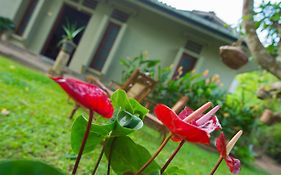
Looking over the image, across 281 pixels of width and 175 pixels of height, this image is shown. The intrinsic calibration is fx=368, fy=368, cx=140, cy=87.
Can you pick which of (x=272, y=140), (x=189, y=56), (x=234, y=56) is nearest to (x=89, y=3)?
(x=189, y=56)

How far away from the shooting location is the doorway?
13.1 meters

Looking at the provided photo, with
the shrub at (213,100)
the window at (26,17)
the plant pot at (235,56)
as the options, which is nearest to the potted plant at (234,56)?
the plant pot at (235,56)

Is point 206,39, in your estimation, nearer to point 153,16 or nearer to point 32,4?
point 153,16

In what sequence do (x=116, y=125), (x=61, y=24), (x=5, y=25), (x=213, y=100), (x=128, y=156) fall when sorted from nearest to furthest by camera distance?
(x=116, y=125)
(x=128, y=156)
(x=213, y=100)
(x=5, y=25)
(x=61, y=24)

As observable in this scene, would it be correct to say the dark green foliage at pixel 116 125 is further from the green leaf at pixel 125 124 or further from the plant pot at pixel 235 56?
the plant pot at pixel 235 56

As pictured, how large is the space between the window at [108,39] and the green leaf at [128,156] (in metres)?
11.7

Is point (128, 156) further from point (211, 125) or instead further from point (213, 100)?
point (213, 100)

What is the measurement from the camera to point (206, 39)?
12602 millimetres

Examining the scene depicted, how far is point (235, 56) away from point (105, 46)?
8.24 m

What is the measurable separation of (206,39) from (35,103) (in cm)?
844

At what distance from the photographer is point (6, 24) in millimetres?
12203

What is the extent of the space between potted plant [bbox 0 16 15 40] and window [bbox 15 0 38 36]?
545 millimetres

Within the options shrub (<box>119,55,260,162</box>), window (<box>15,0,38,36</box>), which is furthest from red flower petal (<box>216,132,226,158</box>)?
window (<box>15,0,38,36</box>)

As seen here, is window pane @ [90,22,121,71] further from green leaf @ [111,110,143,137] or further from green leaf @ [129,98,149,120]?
green leaf @ [111,110,143,137]
